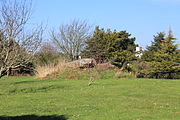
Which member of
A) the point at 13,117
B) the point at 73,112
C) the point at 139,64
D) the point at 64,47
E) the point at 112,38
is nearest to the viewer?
the point at 13,117

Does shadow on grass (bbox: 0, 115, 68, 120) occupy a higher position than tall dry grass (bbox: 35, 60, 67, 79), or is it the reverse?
tall dry grass (bbox: 35, 60, 67, 79)

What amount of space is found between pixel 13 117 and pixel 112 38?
1176 inches

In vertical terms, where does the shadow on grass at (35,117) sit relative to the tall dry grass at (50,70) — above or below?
below

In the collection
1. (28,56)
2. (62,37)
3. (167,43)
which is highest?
(62,37)

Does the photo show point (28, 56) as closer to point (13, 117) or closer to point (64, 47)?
point (13, 117)

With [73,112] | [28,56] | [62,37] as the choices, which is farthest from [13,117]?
[62,37]

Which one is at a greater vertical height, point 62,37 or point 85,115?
point 62,37

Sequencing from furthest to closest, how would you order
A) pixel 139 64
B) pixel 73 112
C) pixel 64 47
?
1. pixel 64 47
2. pixel 139 64
3. pixel 73 112

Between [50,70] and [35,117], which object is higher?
[50,70]

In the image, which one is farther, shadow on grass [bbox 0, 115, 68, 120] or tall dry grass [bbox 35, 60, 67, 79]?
tall dry grass [bbox 35, 60, 67, 79]

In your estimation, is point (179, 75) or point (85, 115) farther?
point (179, 75)

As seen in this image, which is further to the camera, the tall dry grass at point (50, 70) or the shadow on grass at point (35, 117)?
the tall dry grass at point (50, 70)

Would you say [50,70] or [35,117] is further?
[50,70]

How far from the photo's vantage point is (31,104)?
10.8 metres
